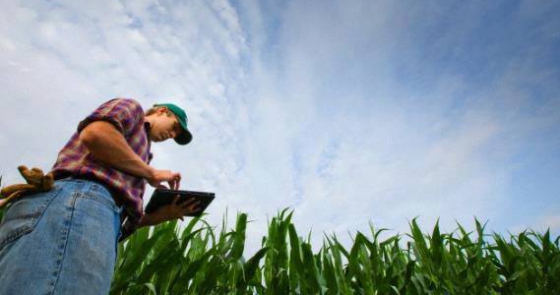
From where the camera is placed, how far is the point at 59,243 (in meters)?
0.78

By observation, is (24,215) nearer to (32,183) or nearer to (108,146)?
(32,183)

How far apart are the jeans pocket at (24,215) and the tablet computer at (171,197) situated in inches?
13.4

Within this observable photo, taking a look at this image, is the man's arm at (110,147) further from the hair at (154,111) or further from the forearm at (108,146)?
the hair at (154,111)

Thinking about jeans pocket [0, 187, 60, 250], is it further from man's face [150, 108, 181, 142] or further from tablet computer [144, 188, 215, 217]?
man's face [150, 108, 181, 142]

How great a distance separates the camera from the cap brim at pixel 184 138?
1.39 meters

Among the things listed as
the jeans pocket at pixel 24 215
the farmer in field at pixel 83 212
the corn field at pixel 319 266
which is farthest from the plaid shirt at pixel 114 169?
the corn field at pixel 319 266

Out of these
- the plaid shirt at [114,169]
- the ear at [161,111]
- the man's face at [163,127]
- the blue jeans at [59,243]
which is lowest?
the blue jeans at [59,243]

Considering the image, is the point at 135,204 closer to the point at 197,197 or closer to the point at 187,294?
the point at 197,197

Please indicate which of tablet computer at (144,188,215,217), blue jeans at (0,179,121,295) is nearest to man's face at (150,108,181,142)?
tablet computer at (144,188,215,217)

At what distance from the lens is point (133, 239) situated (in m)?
1.89

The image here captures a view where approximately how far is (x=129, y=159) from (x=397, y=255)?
1.82m

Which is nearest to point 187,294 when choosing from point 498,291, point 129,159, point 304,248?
point 304,248

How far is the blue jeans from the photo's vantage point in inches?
29.2

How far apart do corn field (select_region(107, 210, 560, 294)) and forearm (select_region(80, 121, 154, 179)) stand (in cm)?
93
